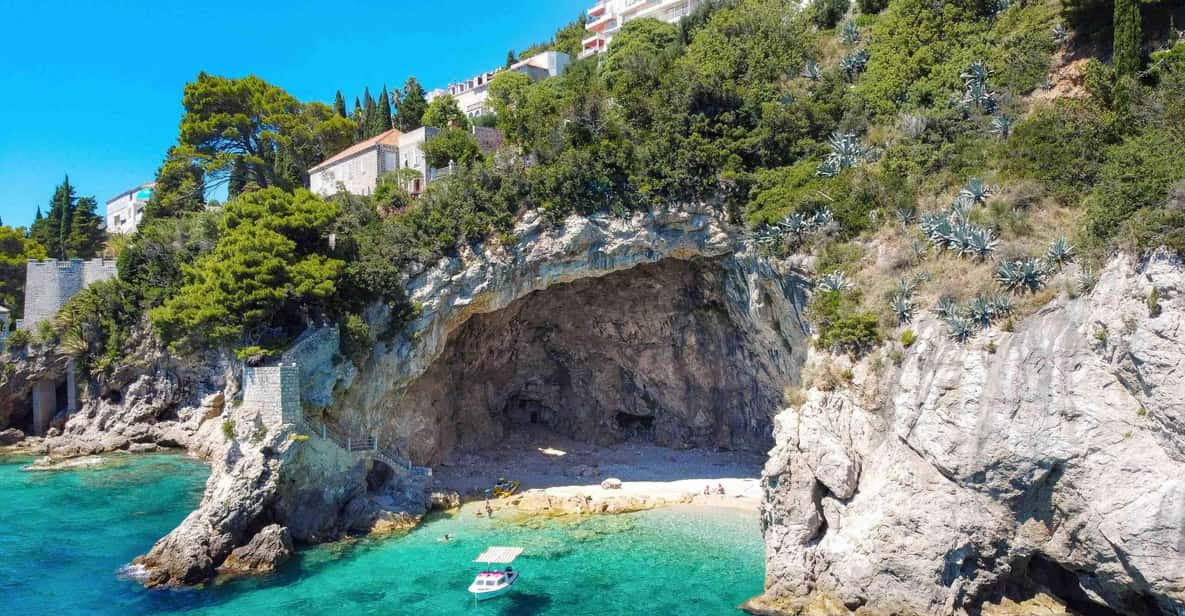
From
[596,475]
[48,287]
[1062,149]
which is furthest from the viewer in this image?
[48,287]

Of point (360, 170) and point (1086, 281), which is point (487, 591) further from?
point (360, 170)

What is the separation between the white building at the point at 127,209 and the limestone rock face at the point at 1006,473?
60.1m

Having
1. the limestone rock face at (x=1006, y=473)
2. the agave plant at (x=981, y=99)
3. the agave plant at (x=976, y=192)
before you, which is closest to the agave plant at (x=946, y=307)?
the limestone rock face at (x=1006, y=473)

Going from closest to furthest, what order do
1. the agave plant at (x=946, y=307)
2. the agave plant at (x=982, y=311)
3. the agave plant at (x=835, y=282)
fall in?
the agave plant at (x=982, y=311), the agave plant at (x=946, y=307), the agave plant at (x=835, y=282)

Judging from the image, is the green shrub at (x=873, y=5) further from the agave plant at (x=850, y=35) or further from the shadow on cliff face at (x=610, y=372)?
the shadow on cliff face at (x=610, y=372)

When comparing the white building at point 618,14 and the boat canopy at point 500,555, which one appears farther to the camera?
the white building at point 618,14

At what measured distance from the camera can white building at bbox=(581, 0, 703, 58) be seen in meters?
52.4

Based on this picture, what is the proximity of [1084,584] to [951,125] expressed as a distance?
45.8 ft

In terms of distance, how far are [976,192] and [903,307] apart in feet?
13.5

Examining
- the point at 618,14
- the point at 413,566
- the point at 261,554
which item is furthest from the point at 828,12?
the point at 261,554

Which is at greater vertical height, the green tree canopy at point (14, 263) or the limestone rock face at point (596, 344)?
the green tree canopy at point (14, 263)

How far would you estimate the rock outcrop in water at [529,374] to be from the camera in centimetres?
2244

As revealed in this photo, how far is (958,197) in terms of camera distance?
67.2 feet

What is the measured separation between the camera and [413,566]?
21.3 meters
